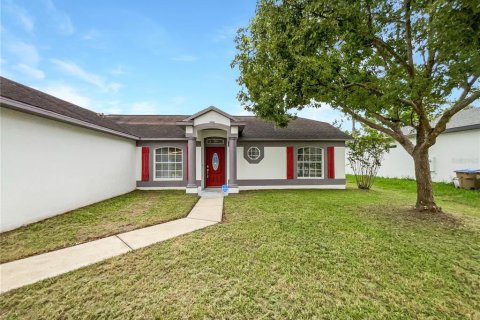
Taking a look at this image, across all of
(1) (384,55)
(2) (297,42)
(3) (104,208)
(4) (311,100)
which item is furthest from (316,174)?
(3) (104,208)

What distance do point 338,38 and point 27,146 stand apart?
846 cm

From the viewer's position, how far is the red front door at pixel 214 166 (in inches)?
437

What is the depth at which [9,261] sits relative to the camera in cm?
327

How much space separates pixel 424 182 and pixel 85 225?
920 centimetres

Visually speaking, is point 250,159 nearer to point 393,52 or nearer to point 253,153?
point 253,153

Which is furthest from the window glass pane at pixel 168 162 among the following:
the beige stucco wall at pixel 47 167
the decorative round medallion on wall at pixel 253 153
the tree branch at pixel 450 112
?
the tree branch at pixel 450 112

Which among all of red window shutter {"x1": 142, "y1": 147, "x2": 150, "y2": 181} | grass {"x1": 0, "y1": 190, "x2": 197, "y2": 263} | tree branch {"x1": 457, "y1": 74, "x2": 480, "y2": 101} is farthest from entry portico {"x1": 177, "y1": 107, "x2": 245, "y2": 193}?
tree branch {"x1": 457, "y1": 74, "x2": 480, "y2": 101}

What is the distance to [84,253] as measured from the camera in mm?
3516

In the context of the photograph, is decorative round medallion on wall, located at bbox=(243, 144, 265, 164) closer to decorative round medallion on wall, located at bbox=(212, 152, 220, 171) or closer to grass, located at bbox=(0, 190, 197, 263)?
decorative round medallion on wall, located at bbox=(212, 152, 220, 171)

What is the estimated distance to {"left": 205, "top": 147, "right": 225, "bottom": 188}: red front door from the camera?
11.1m

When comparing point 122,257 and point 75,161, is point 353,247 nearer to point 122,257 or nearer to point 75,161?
point 122,257

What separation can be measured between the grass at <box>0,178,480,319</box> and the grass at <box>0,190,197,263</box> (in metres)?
1.46

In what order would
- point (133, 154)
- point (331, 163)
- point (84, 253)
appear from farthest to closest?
point (331, 163), point (133, 154), point (84, 253)

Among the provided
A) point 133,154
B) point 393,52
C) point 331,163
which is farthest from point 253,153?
point 393,52
